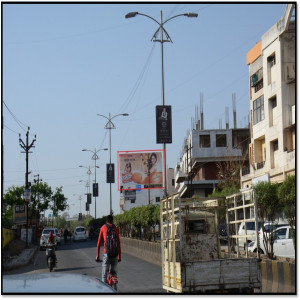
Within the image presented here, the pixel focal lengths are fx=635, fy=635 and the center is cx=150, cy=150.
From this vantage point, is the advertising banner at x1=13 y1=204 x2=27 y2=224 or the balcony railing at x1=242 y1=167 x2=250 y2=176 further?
the advertising banner at x1=13 y1=204 x2=27 y2=224

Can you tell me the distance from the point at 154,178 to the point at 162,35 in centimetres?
1985

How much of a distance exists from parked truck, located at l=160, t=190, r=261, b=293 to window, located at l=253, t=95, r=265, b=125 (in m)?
33.2

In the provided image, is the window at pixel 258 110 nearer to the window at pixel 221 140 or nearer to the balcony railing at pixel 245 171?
the balcony railing at pixel 245 171

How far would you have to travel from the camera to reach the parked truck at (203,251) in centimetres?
1225

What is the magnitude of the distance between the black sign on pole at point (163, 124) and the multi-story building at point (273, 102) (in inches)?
483

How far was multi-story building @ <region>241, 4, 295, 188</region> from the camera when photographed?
42.2 metres

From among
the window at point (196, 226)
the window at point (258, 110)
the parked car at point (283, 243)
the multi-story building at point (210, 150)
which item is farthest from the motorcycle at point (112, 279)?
the multi-story building at point (210, 150)

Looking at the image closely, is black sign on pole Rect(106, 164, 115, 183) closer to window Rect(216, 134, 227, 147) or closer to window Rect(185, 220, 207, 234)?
window Rect(216, 134, 227, 147)

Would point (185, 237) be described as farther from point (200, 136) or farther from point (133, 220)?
point (200, 136)

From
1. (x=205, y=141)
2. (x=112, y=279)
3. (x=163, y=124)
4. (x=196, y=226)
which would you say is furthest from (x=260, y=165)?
(x=112, y=279)

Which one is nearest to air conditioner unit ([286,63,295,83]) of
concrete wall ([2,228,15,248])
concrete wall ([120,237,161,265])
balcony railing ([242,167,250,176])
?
balcony railing ([242,167,250,176])

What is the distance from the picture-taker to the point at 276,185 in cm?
2184

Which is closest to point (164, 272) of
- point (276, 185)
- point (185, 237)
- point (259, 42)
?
point (185, 237)

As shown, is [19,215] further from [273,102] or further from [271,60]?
[271,60]
